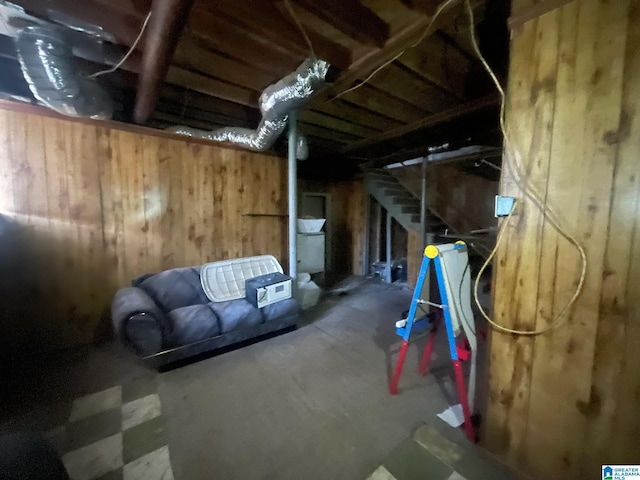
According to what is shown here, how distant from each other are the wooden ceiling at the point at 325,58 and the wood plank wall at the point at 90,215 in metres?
0.59

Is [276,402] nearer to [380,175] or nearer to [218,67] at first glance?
[218,67]

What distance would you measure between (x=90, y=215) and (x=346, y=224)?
4.11 m

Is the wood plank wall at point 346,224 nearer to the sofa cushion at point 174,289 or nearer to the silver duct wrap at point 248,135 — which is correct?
the silver duct wrap at point 248,135

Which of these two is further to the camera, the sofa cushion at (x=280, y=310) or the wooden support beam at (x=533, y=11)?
the sofa cushion at (x=280, y=310)

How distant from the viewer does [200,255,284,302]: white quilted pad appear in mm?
2500

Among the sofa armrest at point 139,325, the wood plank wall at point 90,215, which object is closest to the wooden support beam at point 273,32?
the wood plank wall at point 90,215

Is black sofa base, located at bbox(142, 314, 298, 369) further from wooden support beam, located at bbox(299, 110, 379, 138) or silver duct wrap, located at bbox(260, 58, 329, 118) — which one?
wooden support beam, located at bbox(299, 110, 379, 138)

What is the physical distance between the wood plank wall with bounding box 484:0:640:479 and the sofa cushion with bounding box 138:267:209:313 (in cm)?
238

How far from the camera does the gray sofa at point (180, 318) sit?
5.78 feet

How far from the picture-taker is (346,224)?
544 centimetres

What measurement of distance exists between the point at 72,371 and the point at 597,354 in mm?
3145

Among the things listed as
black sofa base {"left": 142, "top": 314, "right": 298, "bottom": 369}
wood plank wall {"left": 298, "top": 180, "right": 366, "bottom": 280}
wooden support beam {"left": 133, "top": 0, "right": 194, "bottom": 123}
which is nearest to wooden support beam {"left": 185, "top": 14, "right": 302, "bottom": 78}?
wooden support beam {"left": 133, "top": 0, "right": 194, "bottom": 123}

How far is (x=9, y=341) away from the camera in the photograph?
206cm

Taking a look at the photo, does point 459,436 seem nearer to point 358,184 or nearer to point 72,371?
point 72,371
